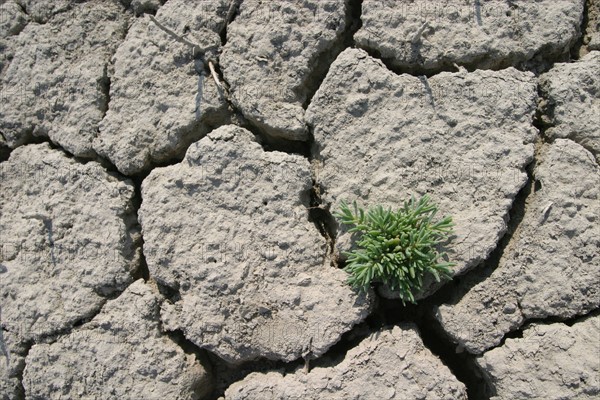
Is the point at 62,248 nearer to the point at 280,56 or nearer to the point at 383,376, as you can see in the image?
the point at 280,56

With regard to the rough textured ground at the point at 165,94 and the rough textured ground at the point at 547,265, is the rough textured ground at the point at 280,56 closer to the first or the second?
the rough textured ground at the point at 165,94

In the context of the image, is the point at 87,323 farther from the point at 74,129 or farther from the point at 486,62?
the point at 486,62

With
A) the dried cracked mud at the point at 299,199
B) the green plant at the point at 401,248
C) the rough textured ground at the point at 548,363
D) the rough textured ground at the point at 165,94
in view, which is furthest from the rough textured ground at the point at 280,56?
the rough textured ground at the point at 548,363

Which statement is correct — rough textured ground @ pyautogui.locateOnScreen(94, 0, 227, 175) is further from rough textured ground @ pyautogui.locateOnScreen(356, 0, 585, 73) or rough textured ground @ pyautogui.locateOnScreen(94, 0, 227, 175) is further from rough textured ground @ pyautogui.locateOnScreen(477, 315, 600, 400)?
rough textured ground @ pyautogui.locateOnScreen(477, 315, 600, 400)

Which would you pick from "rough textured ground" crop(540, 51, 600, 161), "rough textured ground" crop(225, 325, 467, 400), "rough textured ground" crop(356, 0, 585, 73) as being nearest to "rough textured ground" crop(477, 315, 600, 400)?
"rough textured ground" crop(225, 325, 467, 400)

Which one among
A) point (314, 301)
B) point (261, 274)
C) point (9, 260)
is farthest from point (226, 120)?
point (9, 260)
